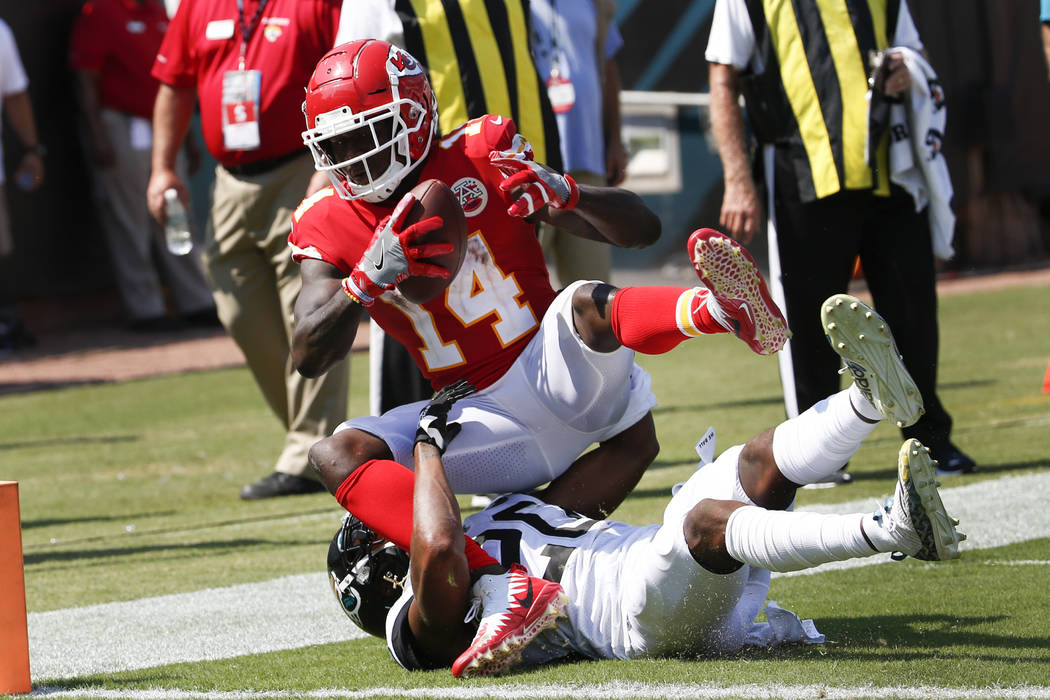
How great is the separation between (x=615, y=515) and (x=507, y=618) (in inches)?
86.0

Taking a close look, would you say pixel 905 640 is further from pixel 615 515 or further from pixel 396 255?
pixel 615 515

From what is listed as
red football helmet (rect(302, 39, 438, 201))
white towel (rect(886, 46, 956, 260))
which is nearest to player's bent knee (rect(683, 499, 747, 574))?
red football helmet (rect(302, 39, 438, 201))

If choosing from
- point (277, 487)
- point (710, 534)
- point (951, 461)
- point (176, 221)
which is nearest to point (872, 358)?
point (710, 534)

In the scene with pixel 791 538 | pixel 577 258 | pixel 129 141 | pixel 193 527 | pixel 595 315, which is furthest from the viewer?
pixel 129 141

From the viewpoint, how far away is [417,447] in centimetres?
371

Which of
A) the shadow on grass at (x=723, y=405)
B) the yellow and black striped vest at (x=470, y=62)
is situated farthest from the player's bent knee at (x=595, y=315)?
the shadow on grass at (x=723, y=405)

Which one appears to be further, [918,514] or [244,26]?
[244,26]

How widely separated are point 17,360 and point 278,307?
6.91 m

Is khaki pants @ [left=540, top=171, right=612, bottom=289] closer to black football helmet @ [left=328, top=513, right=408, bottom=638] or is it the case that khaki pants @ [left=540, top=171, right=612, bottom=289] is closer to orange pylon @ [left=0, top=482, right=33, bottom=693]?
black football helmet @ [left=328, top=513, right=408, bottom=638]

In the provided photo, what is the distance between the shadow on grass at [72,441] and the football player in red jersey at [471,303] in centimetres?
503

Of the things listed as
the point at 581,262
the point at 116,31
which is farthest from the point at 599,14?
the point at 116,31

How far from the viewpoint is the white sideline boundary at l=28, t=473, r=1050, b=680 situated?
3.91 meters

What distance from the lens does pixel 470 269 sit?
401 cm

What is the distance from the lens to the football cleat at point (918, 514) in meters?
2.85
